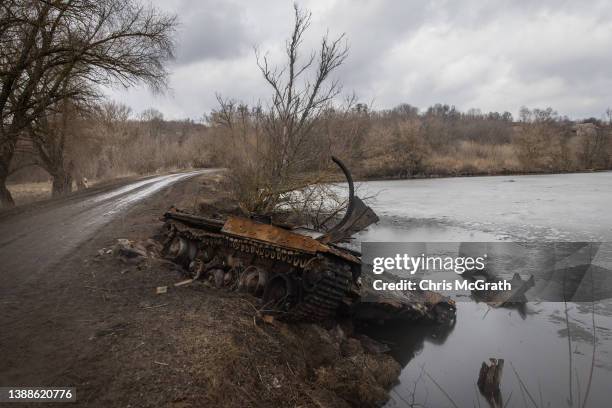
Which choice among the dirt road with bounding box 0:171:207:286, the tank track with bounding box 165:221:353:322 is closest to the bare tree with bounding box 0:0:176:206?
the dirt road with bounding box 0:171:207:286

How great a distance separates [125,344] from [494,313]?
669 centimetres

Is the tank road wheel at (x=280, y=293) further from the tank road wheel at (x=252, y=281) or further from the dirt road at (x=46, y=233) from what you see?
the dirt road at (x=46, y=233)

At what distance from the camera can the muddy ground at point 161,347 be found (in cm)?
370

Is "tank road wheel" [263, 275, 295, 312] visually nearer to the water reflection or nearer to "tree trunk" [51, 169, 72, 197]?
the water reflection

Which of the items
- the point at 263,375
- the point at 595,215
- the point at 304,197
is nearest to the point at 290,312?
the point at 263,375

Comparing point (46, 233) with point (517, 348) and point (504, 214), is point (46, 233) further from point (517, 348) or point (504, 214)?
point (504, 214)

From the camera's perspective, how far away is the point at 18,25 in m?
9.77

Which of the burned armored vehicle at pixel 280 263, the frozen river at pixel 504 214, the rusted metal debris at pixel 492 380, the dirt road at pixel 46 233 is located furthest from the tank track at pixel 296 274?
the frozen river at pixel 504 214

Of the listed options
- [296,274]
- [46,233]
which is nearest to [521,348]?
[296,274]

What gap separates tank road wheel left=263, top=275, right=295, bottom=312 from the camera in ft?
18.8

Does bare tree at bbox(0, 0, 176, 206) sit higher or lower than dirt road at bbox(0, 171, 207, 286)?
higher

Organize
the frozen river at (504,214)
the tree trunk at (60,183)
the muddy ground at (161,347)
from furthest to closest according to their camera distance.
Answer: the tree trunk at (60,183), the frozen river at (504,214), the muddy ground at (161,347)

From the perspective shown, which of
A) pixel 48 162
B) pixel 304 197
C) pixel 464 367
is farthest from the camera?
pixel 48 162

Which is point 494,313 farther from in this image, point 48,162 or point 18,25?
point 48,162
